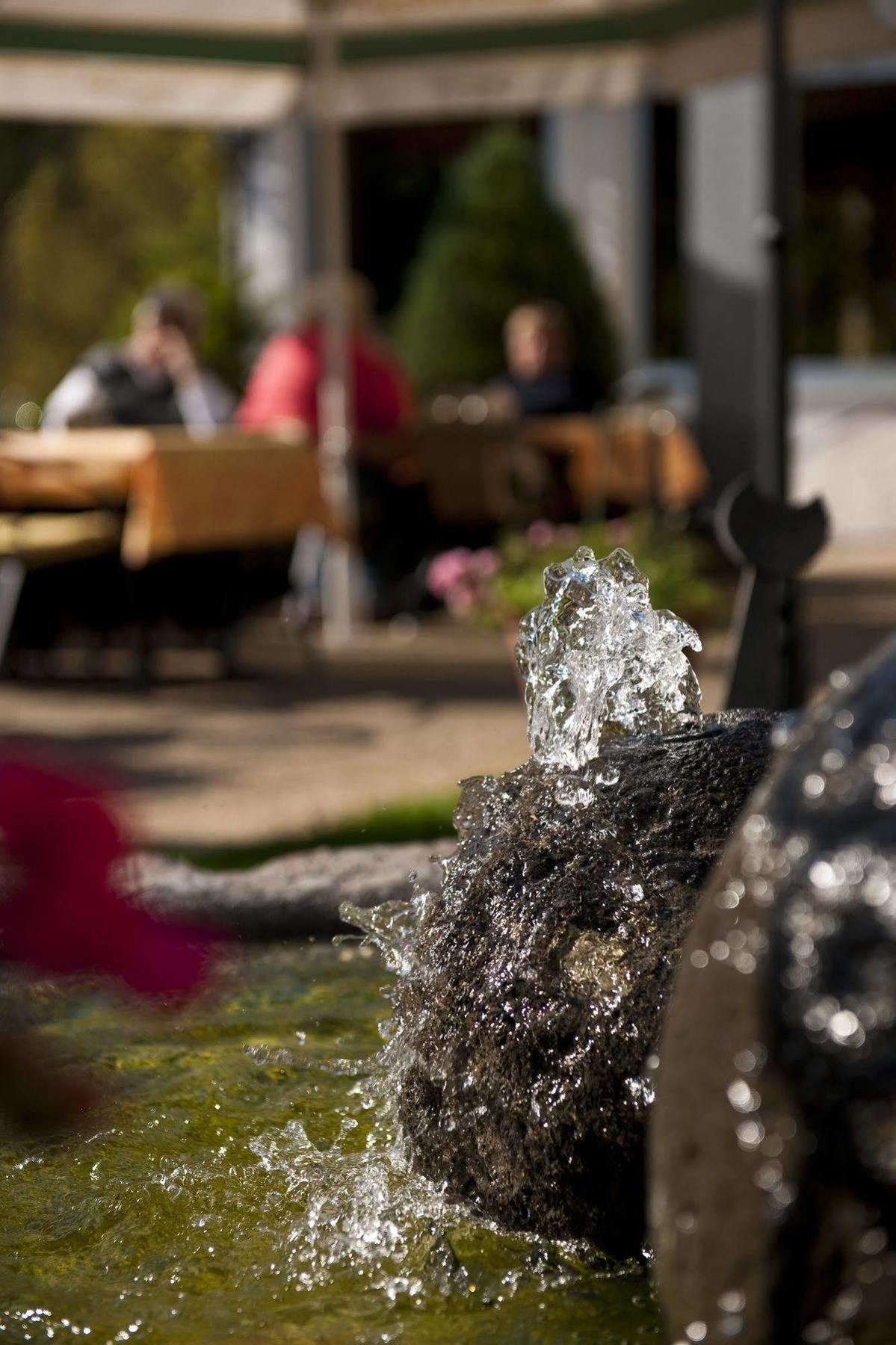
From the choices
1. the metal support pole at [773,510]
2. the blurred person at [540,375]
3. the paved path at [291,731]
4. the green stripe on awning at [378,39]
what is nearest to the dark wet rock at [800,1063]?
the metal support pole at [773,510]

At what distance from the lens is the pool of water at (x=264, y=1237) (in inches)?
77.3

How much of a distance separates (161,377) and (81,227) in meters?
17.0

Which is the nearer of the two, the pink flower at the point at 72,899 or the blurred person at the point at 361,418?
the pink flower at the point at 72,899

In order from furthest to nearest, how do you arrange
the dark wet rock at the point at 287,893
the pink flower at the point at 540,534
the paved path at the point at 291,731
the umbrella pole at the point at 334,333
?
the umbrella pole at the point at 334,333, the pink flower at the point at 540,534, the paved path at the point at 291,731, the dark wet rock at the point at 287,893

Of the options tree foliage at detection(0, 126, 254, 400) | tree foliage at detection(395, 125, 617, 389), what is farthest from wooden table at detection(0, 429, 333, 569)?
tree foliage at detection(0, 126, 254, 400)

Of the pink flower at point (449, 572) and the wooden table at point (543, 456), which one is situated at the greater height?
the wooden table at point (543, 456)

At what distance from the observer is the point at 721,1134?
129 centimetres

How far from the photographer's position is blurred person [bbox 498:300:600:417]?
397 inches

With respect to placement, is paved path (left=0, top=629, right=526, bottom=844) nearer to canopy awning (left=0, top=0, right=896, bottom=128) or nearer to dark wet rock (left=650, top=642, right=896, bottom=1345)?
canopy awning (left=0, top=0, right=896, bottom=128)

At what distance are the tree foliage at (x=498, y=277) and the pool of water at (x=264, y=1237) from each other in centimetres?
1011

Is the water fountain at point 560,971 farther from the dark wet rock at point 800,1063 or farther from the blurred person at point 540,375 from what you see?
the blurred person at point 540,375

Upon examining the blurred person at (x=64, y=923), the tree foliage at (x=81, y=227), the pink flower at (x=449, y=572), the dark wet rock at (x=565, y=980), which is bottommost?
the dark wet rock at (x=565, y=980)

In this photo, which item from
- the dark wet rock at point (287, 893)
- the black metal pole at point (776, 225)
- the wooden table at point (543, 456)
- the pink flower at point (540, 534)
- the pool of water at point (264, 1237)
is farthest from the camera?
the wooden table at point (543, 456)

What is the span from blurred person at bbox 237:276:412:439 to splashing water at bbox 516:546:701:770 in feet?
20.1
